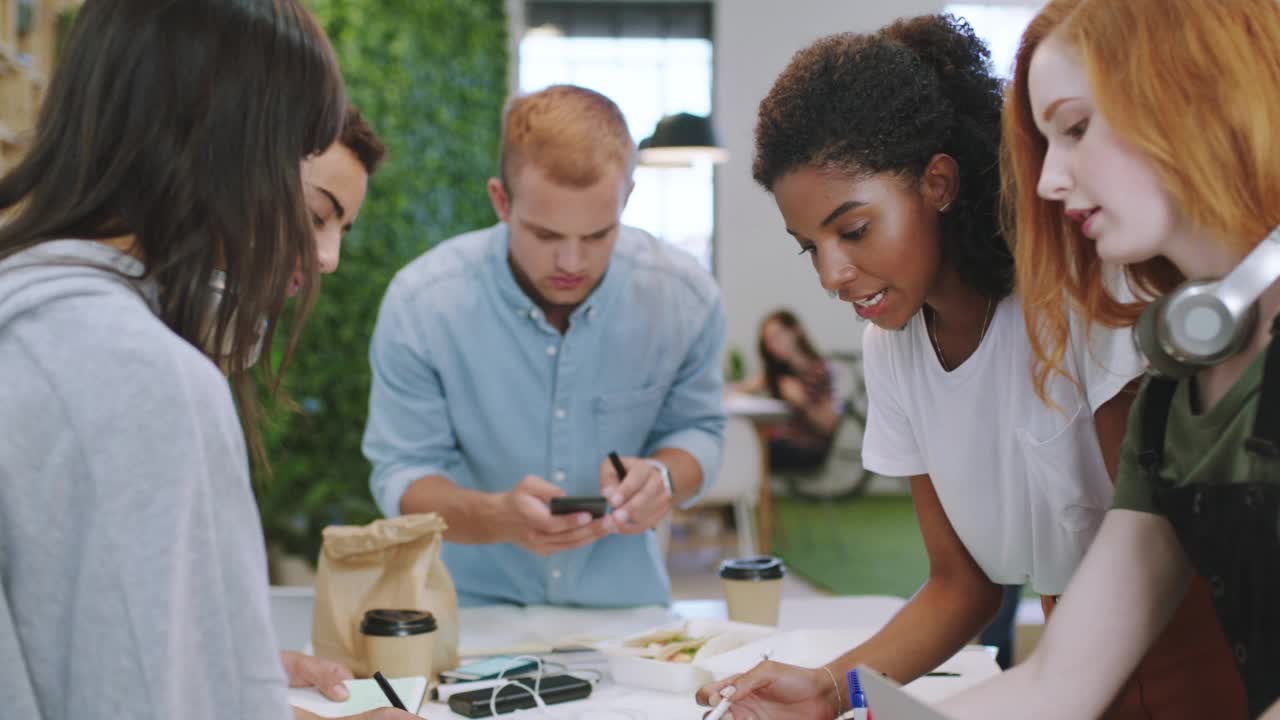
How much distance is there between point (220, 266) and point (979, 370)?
0.85 m

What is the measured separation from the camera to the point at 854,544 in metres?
7.18

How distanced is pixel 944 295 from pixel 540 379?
107 centimetres

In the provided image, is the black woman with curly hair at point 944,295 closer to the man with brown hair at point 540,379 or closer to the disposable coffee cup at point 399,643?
the disposable coffee cup at point 399,643

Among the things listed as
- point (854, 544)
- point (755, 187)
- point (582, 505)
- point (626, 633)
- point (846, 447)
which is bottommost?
point (854, 544)

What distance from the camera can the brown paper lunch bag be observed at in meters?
1.62

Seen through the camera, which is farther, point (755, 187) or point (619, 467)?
point (755, 187)

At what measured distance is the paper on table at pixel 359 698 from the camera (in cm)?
140

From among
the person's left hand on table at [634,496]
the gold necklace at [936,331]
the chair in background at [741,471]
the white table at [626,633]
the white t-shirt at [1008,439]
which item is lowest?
the chair in background at [741,471]

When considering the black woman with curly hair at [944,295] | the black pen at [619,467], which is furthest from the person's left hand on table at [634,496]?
the black woman with curly hair at [944,295]

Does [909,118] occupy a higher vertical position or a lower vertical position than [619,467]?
higher

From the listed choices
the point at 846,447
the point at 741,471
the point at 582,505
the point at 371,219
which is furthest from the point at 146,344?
the point at 846,447

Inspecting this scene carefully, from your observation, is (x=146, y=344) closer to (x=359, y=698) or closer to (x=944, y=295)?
(x=359, y=698)

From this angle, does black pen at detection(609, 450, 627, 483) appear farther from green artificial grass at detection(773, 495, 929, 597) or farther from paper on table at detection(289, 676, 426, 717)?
green artificial grass at detection(773, 495, 929, 597)

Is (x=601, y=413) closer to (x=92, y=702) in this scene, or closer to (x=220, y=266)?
(x=220, y=266)
